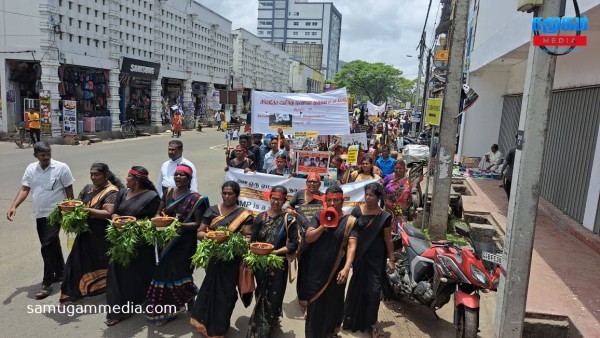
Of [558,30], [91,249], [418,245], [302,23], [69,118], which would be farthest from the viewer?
[302,23]

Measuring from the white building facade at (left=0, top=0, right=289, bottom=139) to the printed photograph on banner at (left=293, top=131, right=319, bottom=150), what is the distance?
40.9ft

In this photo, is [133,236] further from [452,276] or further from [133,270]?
[452,276]

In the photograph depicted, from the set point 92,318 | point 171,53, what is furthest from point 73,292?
point 171,53

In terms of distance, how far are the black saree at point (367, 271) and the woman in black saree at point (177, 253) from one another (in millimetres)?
1592

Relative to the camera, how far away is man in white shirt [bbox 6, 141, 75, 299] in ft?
16.2

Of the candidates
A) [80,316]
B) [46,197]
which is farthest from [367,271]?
[46,197]

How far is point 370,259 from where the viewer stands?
165 inches

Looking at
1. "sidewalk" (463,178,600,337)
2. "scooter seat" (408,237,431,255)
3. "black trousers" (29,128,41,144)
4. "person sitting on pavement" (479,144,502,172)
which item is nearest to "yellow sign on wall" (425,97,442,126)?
"sidewalk" (463,178,600,337)

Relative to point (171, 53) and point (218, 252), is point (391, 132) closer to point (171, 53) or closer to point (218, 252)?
point (171, 53)

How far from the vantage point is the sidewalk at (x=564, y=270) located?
170 inches

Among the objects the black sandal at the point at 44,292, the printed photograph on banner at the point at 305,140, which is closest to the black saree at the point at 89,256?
Answer: the black sandal at the point at 44,292

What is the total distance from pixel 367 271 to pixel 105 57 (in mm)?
21121

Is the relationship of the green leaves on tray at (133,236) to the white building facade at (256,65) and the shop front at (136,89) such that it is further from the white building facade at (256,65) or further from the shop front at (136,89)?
the white building facade at (256,65)

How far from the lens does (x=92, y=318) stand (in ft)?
14.6
